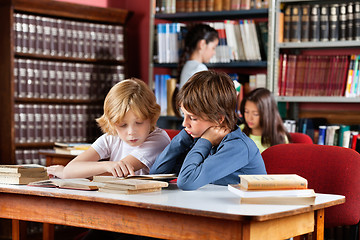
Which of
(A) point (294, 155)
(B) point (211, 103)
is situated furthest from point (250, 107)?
(B) point (211, 103)

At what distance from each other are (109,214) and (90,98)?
3.11 meters

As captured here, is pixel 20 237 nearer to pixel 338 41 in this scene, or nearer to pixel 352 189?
pixel 352 189

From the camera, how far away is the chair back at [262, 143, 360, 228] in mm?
2344

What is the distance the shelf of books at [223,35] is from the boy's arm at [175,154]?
2.11 m

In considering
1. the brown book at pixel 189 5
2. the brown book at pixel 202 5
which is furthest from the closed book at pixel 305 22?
the brown book at pixel 189 5

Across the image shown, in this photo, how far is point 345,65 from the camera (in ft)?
13.4

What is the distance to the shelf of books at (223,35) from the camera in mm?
4328

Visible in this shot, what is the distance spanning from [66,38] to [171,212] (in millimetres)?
3203

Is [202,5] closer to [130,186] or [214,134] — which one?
[214,134]

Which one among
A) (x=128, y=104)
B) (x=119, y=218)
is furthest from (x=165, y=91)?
(x=119, y=218)

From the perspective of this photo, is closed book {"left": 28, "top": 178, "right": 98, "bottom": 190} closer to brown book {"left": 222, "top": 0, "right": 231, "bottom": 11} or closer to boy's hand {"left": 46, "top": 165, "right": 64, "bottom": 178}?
boy's hand {"left": 46, "top": 165, "right": 64, "bottom": 178}

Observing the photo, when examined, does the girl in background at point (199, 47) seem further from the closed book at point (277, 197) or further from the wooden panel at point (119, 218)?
the closed book at point (277, 197)

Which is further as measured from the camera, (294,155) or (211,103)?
(294,155)

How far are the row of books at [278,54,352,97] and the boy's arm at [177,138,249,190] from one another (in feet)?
7.46
